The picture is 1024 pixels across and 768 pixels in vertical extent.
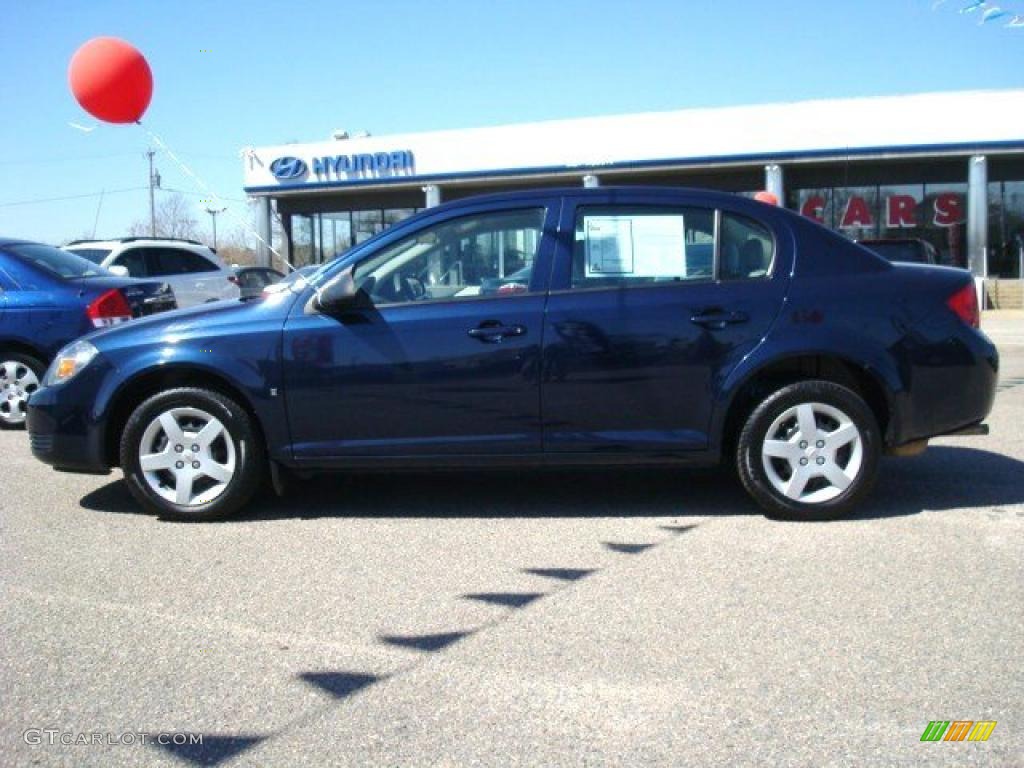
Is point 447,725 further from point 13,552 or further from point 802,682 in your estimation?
point 13,552

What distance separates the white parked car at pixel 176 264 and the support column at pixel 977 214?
18.6m

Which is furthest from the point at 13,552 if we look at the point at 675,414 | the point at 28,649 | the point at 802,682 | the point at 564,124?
the point at 564,124

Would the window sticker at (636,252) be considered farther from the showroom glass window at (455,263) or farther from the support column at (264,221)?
the support column at (264,221)

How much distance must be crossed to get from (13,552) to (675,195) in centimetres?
375

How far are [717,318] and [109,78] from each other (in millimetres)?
6009

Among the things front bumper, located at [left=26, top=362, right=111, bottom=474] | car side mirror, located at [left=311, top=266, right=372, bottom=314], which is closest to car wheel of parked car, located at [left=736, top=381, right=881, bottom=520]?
car side mirror, located at [left=311, top=266, right=372, bottom=314]

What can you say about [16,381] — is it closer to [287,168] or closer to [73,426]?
[73,426]

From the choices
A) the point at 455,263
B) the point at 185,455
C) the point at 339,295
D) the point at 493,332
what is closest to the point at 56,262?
the point at 185,455

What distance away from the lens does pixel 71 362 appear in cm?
521

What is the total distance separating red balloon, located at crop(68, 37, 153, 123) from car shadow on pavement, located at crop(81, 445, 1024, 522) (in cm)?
396

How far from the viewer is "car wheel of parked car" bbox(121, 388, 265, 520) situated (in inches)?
199

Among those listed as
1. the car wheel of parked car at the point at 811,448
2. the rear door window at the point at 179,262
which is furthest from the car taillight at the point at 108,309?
the rear door window at the point at 179,262

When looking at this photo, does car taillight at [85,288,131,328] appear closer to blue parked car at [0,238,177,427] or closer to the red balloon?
blue parked car at [0,238,177,427]

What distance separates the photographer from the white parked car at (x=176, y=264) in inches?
518
